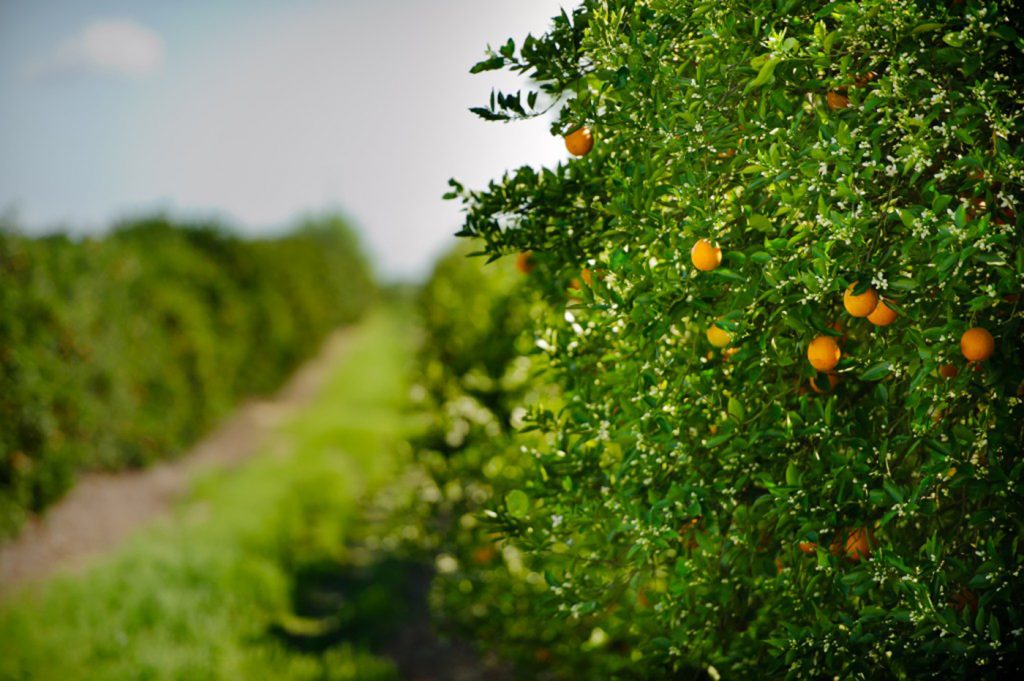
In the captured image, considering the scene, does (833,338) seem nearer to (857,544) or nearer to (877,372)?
(877,372)

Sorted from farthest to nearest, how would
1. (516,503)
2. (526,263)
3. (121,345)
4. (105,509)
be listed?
(121,345), (105,509), (526,263), (516,503)

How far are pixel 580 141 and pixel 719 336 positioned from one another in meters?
0.78

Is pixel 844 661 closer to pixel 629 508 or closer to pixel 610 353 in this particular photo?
pixel 629 508

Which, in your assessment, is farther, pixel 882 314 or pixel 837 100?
pixel 837 100

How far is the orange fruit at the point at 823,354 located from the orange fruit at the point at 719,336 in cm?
22

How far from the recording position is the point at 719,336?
75.7 inches

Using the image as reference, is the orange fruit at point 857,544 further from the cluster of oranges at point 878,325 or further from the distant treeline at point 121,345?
the distant treeline at point 121,345

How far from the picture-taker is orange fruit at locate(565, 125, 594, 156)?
2.20 m

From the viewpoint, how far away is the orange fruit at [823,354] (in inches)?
71.5

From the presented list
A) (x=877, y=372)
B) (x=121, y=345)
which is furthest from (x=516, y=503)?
(x=121, y=345)

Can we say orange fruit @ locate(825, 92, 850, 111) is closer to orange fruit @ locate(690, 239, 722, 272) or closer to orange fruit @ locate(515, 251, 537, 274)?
orange fruit @ locate(690, 239, 722, 272)

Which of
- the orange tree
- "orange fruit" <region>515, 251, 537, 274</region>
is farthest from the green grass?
the orange tree

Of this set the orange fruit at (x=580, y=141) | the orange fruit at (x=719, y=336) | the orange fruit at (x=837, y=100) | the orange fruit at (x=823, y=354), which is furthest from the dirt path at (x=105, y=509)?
the orange fruit at (x=837, y=100)

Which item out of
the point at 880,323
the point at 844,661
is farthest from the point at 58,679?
the point at 880,323
